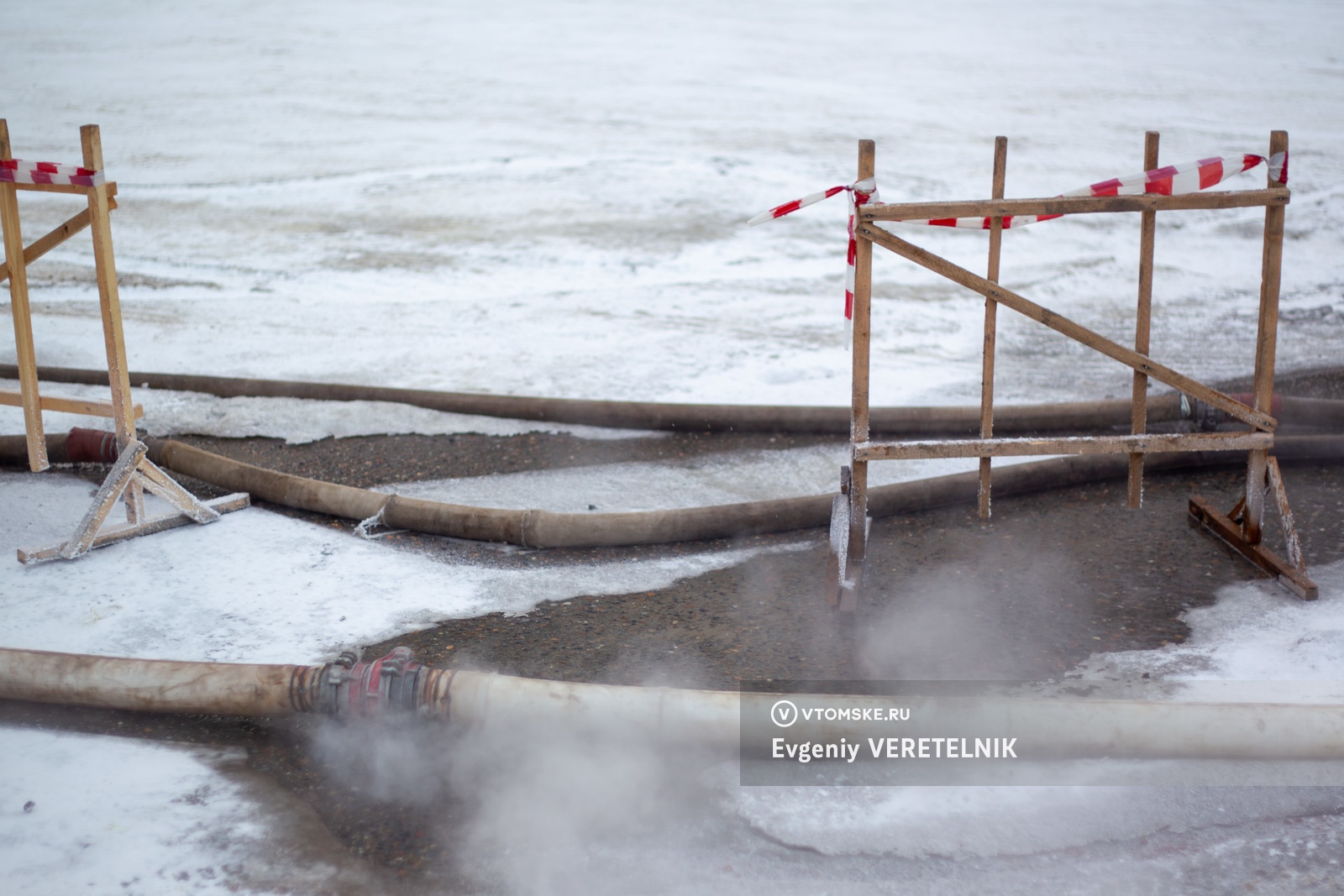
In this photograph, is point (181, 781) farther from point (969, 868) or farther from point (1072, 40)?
point (1072, 40)

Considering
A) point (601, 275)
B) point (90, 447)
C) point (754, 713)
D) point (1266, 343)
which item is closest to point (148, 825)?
point (754, 713)

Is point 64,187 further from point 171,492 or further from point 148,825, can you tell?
point 148,825

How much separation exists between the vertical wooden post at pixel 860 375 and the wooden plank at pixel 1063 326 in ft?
0.43

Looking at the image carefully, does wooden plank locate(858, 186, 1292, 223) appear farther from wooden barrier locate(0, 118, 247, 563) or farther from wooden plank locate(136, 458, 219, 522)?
wooden plank locate(136, 458, 219, 522)

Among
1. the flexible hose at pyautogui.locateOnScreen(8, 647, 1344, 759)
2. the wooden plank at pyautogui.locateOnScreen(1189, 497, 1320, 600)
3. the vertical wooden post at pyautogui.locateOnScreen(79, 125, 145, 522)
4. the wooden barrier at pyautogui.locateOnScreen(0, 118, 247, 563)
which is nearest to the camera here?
the flexible hose at pyautogui.locateOnScreen(8, 647, 1344, 759)

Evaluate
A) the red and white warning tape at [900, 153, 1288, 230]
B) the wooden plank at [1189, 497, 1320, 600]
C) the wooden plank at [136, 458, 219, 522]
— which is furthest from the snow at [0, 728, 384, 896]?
the wooden plank at [1189, 497, 1320, 600]

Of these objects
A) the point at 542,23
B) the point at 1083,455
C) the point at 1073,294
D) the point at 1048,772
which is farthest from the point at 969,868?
the point at 542,23

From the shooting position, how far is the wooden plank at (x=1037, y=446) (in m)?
4.86

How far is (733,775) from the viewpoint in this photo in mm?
3664

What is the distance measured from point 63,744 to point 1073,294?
33.1 feet

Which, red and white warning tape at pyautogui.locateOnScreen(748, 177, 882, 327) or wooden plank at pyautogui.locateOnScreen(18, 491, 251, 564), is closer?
red and white warning tape at pyautogui.locateOnScreen(748, 177, 882, 327)

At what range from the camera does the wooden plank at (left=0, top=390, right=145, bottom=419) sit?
18.3 feet

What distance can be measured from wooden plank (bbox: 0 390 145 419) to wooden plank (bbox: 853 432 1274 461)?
396cm

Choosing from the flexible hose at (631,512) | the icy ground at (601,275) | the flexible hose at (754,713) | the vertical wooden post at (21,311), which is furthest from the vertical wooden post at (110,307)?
the flexible hose at (754,713)
